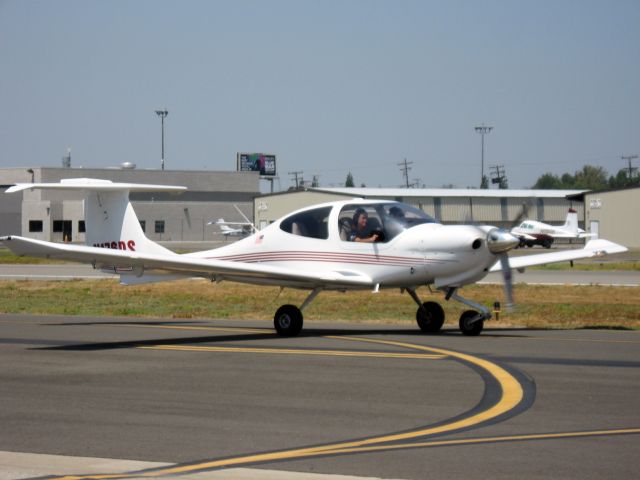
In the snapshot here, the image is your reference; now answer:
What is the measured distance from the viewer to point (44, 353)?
15289 millimetres

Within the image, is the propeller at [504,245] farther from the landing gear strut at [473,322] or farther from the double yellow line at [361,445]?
the double yellow line at [361,445]

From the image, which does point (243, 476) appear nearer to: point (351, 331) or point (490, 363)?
point (490, 363)

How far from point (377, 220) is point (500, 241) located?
7.66ft

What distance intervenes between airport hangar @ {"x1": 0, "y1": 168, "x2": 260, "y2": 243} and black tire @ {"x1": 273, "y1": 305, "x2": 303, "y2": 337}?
76711 mm

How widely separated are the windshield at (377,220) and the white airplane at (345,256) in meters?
0.02

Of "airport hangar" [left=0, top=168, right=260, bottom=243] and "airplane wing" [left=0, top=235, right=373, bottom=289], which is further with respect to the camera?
"airport hangar" [left=0, top=168, right=260, bottom=243]

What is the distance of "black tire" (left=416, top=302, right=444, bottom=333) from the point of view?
60.3 ft

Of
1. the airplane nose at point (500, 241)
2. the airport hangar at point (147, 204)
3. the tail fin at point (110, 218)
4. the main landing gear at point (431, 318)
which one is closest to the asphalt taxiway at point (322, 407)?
the main landing gear at point (431, 318)

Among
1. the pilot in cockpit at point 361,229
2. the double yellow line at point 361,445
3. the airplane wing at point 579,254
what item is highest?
the pilot in cockpit at point 361,229

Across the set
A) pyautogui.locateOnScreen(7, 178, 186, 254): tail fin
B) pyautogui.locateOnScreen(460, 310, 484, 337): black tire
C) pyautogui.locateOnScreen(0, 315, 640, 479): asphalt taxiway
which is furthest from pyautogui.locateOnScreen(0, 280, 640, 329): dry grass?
pyautogui.locateOnScreen(0, 315, 640, 479): asphalt taxiway

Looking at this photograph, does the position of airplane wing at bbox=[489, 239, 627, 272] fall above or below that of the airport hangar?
below

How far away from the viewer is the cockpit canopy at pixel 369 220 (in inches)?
691

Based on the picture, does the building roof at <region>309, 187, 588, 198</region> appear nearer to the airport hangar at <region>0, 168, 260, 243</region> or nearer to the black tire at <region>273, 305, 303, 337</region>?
the airport hangar at <region>0, 168, 260, 243</region>

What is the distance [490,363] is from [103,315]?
12.9 m
